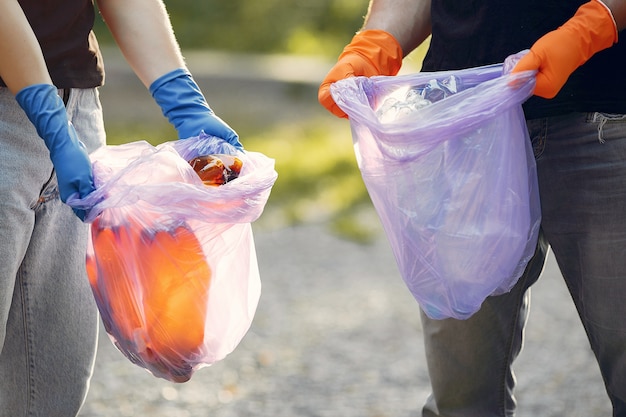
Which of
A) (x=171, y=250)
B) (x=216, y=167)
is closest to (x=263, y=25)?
(x=216, y=167)

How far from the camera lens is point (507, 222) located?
179 cm

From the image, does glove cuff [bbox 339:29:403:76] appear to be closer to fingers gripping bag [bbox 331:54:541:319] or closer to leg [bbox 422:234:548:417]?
fingers gripping bag [bbox 331:54:541:319]

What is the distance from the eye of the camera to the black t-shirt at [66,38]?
1.78 metres

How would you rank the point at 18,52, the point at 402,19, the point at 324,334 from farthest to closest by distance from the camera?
the point at 324,334, the point at 402,19, the point at 18,52

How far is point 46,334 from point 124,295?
0.70 ft

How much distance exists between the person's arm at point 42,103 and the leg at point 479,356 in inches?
35.0

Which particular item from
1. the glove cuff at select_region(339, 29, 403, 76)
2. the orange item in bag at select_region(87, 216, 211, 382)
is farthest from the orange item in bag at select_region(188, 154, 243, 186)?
the glove cuff at select_region(339, 29, 403, 76)

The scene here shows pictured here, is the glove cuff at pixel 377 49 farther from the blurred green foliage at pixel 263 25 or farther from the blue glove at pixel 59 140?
the blurred green foliage at pixel 263 25

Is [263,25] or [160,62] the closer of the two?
[160,62]

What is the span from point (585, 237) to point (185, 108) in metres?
0.88

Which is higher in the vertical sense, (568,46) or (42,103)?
(42,103)

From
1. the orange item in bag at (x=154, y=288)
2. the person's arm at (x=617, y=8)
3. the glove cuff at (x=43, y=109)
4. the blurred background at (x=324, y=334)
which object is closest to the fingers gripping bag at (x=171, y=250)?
the orange item in bag at (x=154, y=288)

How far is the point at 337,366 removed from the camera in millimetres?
3658

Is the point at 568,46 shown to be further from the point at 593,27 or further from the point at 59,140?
the point at 59,140
